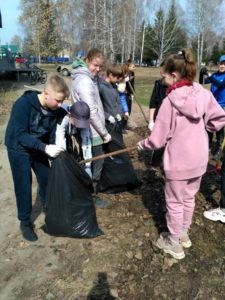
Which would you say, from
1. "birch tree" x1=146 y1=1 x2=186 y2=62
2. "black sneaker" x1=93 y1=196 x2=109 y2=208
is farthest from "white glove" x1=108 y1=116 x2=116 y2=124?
"birch tree" x1=146 y1=1 x2=186 y2=62

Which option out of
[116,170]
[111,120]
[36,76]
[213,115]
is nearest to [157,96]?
[111,120]

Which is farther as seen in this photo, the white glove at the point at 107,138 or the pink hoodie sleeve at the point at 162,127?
the white glove at the point at 107,138

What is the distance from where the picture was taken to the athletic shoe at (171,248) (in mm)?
2775

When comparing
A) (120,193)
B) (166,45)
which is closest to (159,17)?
(166,45)

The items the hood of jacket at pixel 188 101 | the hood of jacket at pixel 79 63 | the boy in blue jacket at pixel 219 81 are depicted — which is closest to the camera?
the hood of jacket at pixel 188 101

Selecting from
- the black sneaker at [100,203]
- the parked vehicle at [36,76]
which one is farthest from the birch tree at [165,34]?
the black sneaker at [100,203]

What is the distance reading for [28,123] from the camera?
2.63m

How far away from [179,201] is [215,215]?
0.99m

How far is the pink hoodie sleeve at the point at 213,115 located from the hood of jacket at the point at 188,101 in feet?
0.42

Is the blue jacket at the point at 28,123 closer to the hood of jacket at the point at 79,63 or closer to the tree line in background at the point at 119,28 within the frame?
the hood of jacket at the point at 79,63

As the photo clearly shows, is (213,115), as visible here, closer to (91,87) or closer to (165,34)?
(91,87)

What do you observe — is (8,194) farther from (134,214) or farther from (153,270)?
(153,270)

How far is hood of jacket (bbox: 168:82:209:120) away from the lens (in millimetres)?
2271

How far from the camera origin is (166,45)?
146 feet
